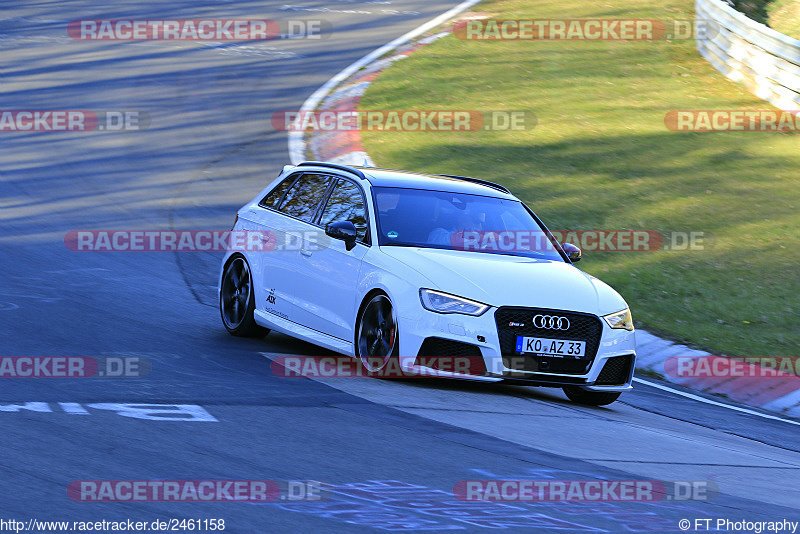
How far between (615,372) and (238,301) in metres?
3.84

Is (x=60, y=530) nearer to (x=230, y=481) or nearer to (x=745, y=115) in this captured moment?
(x=230, y=481)

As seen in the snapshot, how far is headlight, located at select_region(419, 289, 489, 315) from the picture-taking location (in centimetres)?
A: 897

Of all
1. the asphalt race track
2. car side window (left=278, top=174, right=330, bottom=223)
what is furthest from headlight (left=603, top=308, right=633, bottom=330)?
car side window (left=278, top=174, right=330, bottom=223)

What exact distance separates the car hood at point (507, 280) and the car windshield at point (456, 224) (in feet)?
0.69

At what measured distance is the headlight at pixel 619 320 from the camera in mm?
9359

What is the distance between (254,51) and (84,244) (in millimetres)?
15018

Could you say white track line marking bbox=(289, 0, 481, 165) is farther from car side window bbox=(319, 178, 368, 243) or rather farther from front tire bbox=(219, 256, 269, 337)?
car side window bbox=(319, 178, 368, 243)

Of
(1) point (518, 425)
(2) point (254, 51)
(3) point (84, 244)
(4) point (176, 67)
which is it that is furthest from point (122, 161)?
(1) point (518, 425)

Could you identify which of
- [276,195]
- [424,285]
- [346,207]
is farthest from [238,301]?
[424,285]

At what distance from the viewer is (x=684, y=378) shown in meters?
11.7

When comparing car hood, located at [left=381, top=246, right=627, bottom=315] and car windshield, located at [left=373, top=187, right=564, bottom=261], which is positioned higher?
car windshield, located at [left=373, top=187, right=564, bottom=261]

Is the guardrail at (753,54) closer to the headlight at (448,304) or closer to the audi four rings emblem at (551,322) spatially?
the audi four rings emblem at (551,322)

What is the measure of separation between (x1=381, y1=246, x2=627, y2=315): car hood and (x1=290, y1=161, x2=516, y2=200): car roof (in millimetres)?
945

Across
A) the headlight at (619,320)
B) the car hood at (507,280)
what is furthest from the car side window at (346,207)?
the headlight at (619,320)
